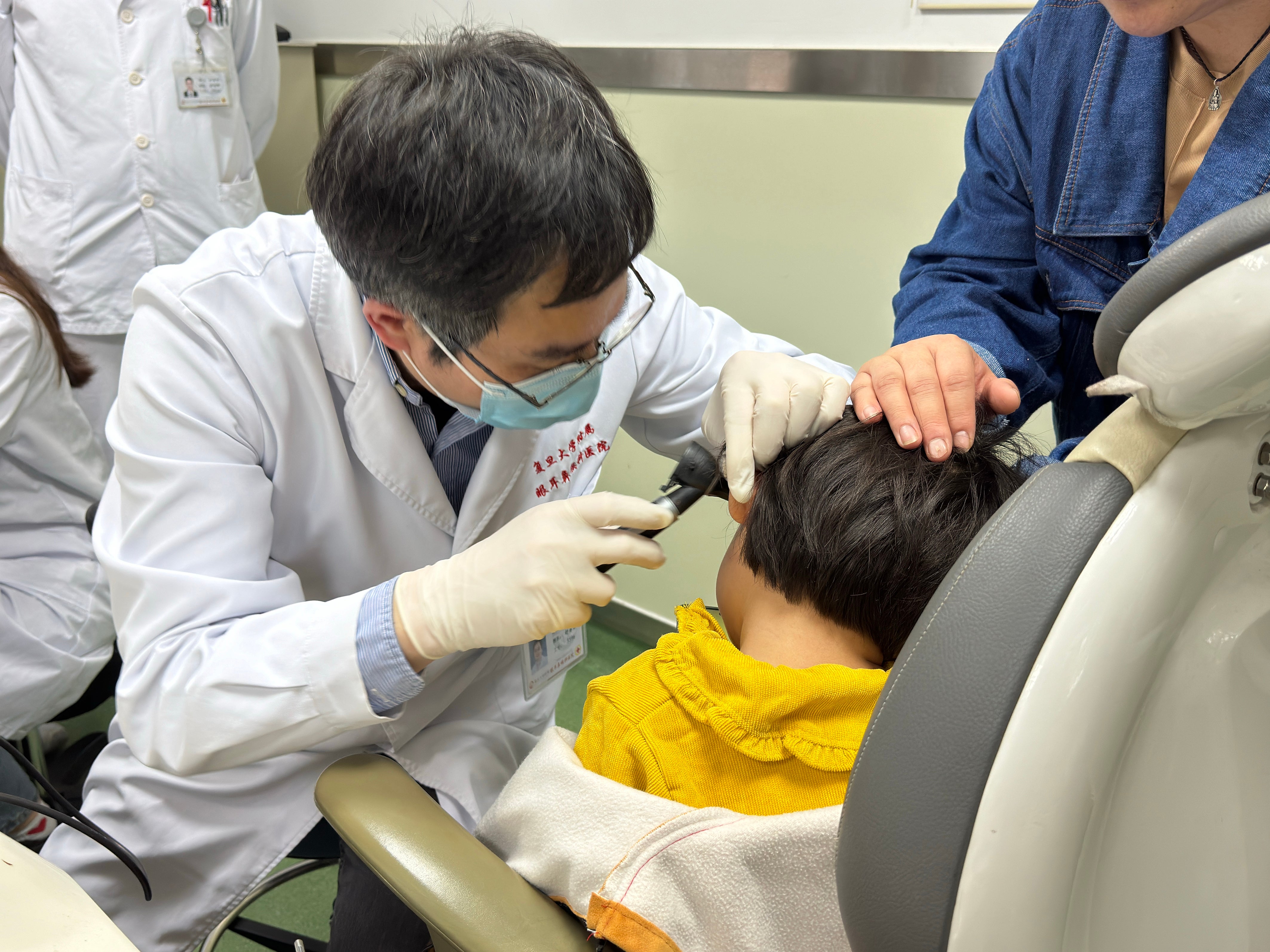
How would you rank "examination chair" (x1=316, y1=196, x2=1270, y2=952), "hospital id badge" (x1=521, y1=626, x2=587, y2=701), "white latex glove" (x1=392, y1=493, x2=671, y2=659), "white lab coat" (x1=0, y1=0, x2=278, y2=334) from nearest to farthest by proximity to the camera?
"examination chair" (x1=316, y1=196, x2=1270, y2=952) < "white latex glove" (x1=392, y1=493, x2=671, y2=659) < "hospital id badge" (x1=521, y1=626, x2=587, y2=701) < "white lab coat" (x1=0, y1=0, x2=278, y2=334)

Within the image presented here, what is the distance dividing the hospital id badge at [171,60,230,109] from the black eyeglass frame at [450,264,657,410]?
5.49 ft

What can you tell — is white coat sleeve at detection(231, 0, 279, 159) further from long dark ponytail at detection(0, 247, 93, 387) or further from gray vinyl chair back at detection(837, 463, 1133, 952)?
gray vinyl chair back at detection(837, 463, 1133, 952)

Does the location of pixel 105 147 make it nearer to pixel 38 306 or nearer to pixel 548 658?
pixel 38 306

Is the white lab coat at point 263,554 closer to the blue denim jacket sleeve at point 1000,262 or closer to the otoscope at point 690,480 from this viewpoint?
the otoscope at point 690,480

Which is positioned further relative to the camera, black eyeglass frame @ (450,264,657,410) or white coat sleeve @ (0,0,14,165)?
white coat sleeve @ (0,0,14,165)

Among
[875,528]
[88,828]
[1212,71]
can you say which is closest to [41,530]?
[88,828]

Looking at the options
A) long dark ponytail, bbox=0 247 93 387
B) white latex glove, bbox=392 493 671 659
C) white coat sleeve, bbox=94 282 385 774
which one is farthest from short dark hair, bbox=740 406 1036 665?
long dark ponytail, bbox=0 247 93 387

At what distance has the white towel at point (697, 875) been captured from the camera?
0.77 meters

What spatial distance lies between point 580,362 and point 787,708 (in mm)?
447

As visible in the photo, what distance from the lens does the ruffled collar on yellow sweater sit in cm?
81

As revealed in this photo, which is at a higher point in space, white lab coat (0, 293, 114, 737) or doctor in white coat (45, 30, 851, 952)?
doctor in white coat (45, 30, 851, 952)

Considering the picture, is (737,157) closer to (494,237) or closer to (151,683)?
(494,237)

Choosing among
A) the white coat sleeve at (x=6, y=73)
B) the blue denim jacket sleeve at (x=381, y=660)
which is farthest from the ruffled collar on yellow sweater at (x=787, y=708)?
the white coat sleeve at (x=6, y=73)

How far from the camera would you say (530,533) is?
3.19ft
